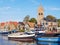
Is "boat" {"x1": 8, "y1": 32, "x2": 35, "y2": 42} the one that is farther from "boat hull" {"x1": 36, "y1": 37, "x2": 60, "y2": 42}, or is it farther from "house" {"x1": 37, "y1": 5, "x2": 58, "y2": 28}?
"house" {"x1": 37, "y1": 5, "x2": 58, "y2": 28}

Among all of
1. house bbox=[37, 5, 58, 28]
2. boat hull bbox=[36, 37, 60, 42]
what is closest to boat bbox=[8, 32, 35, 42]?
boat hull bbox=[36, 37, 60, 42]

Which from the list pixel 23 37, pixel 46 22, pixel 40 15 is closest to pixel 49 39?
pixel 23 37

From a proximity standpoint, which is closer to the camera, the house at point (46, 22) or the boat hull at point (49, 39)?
the boat hull at point (49, 39)

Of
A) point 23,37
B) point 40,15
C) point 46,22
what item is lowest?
point 23,37

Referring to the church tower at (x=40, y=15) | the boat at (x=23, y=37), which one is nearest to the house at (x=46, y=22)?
the church tower at (x=40, y=15)

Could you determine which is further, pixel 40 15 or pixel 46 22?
pixel 40 15

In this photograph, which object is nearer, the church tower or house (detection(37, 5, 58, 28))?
house (detection(37, 5, 58, 28))

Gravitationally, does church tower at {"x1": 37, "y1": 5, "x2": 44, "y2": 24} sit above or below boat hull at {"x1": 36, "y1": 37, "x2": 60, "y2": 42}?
above

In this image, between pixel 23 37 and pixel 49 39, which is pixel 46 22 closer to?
pixel 23 37

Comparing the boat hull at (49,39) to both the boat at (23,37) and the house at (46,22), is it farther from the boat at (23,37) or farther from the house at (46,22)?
the house at (46,22)

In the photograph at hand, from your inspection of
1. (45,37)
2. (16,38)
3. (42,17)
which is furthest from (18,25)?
(45,37)

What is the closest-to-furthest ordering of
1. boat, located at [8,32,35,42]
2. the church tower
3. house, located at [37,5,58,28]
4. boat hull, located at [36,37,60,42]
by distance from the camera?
boat hull, located at [36,37,60,42]
boat, located at [8,32,35,42]
house, located at [37,5,58,28]
the church tower

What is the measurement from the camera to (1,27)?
298ft

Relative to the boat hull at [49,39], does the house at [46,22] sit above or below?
above
